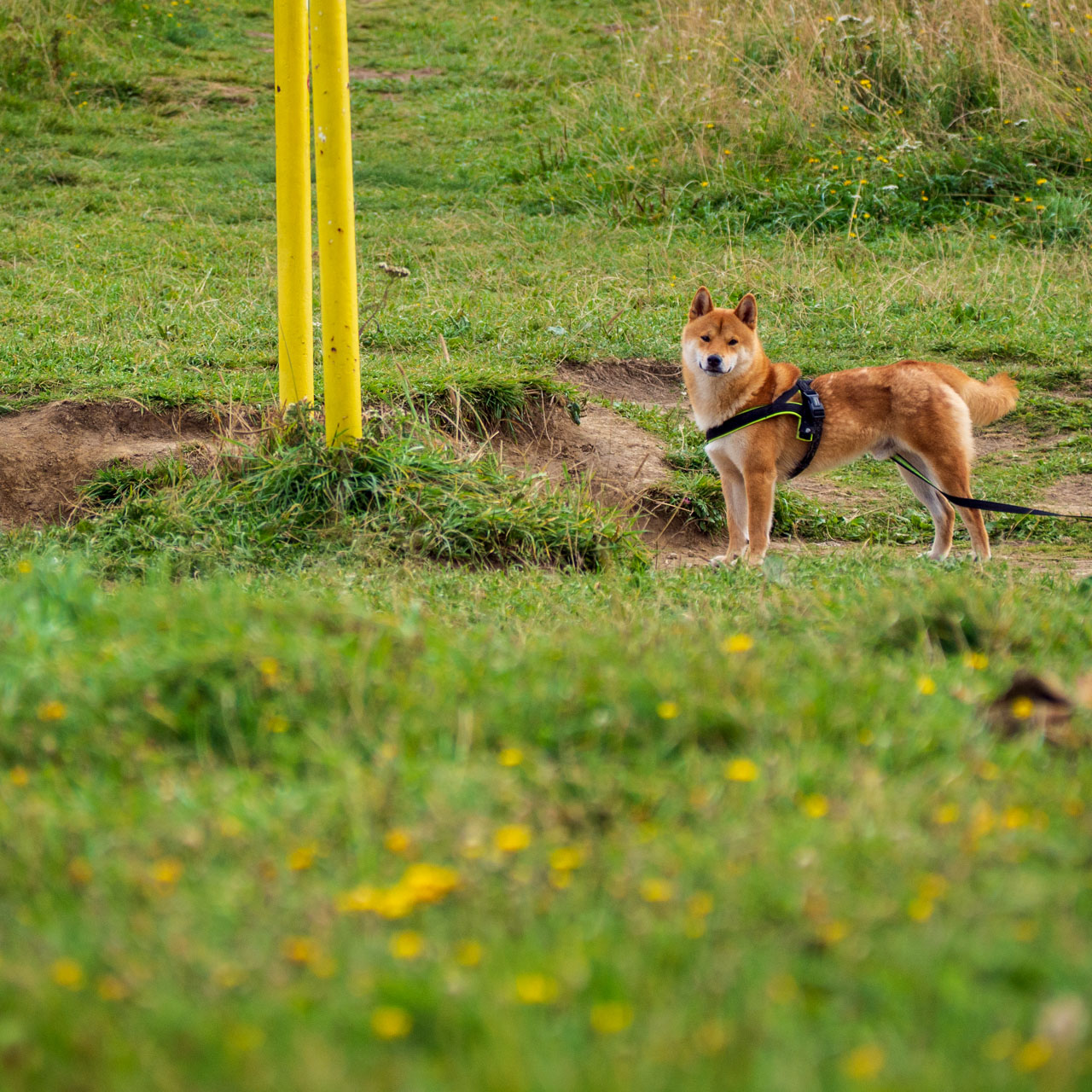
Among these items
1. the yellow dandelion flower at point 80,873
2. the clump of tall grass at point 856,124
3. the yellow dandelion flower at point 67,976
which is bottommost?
the yellow dandelion flower at point 80,873

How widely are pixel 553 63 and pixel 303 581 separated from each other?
44.5 feet

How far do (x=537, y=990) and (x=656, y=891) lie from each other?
0.98 feet

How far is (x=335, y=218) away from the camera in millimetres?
4664

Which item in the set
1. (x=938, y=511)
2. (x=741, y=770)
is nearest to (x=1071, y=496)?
(x=938, y=511)

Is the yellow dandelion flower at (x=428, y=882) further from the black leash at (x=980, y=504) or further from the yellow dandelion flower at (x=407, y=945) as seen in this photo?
the black leash at (x=980, y=504)

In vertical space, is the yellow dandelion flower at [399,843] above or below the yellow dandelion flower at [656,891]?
below

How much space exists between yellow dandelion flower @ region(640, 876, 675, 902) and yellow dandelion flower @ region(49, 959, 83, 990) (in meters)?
0.85

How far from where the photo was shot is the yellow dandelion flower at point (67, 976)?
1590 millimetres

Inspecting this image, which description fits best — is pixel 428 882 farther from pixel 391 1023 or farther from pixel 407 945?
pixel 391 1023

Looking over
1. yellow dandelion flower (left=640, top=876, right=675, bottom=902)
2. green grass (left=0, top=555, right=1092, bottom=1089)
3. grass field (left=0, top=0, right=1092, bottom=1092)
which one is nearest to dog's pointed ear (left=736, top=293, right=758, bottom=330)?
grass field (left=0, top=0, right=1092, bottom=1092)

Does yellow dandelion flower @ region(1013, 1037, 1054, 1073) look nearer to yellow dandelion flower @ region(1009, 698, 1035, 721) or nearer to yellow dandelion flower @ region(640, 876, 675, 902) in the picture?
yellow dandelion flower @ region(640, 876, 675, 902)

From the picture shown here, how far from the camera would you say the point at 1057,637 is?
3.10 meters

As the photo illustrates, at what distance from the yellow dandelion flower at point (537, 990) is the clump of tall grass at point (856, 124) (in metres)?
9.56

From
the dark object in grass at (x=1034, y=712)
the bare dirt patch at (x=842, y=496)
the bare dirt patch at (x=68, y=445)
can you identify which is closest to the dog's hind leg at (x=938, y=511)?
the bare dirt patch at (x=842, y=496)
